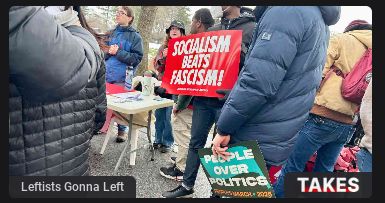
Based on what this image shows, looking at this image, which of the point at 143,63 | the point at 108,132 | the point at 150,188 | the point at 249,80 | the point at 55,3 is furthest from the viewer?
the point at 143,63

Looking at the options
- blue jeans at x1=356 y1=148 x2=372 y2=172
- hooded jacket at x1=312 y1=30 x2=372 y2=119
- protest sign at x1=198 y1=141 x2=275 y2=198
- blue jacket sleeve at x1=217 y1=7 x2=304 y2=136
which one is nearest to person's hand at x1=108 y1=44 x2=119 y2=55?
protest sign at x1=198 y1=141 x2=275 y2=198

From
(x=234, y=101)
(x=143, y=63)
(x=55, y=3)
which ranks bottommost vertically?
(x=143, y=63)

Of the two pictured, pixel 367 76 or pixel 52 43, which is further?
pixel 367 76

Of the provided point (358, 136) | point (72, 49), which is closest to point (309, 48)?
point (72, 49)

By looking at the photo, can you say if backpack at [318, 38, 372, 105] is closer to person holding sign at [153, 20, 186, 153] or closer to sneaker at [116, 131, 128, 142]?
person holding sign at [153, 20, 186, 153]

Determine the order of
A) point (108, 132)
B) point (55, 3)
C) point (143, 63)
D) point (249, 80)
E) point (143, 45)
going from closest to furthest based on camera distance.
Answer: point (55, 3)
point (249, 80)
point (143, 45)
point (108, 132)
point (143, 63)

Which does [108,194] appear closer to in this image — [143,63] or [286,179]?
[286,179]

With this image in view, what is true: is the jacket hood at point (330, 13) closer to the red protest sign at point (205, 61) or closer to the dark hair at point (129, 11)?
the red protest sign at point (205, 61)

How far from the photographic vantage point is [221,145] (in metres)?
1.19

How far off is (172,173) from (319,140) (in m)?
0.83

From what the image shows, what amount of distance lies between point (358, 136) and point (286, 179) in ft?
3.69

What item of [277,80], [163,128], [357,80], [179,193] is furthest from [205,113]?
[163,128]

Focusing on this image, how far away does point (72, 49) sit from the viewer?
2.26ft

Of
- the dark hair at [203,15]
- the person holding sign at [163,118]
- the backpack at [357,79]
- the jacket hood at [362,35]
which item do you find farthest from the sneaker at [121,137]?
the jacket hood at [362,35]
